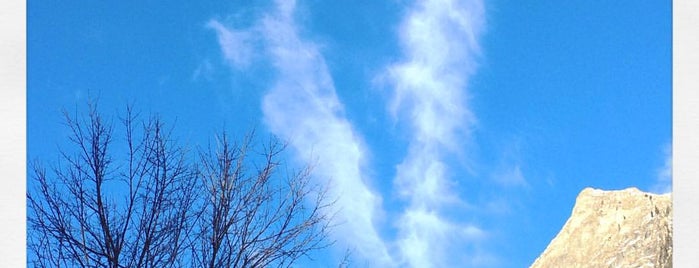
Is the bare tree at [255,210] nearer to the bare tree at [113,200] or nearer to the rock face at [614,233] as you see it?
the bare tree at [113,200]

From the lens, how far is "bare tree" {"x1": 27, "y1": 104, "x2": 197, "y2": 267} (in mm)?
3635

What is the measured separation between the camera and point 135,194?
371 cm

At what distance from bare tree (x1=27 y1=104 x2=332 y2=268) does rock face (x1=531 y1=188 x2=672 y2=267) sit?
1.44m

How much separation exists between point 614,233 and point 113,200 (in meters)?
3.85

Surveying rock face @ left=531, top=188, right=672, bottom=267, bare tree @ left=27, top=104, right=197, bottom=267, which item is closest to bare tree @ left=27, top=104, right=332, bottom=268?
bare tree @ left=27, top=104, right=197, bottom=267

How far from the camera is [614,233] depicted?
609 cm

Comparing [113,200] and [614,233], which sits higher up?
[614,233]

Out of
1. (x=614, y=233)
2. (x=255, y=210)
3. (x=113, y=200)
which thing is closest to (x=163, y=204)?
(x=113, y=200)

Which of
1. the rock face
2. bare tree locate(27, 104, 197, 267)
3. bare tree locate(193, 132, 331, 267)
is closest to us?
bare tree locate(27, 104, 197, 267)

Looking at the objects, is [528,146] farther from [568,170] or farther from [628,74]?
[628,74]

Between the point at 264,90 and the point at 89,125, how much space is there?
2.62 ft

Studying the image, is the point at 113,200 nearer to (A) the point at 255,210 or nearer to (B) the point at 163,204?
(B) the point at 163,204

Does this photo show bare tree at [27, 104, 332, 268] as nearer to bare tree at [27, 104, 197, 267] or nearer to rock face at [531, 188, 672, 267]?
bare tree at [27, 104, 197, 267]
